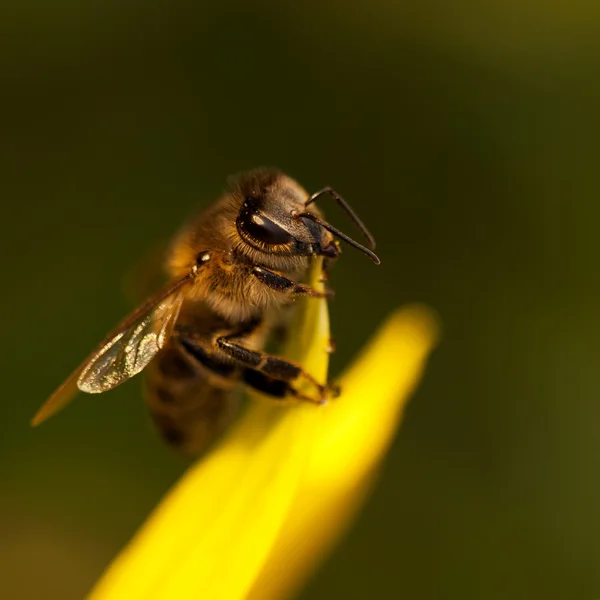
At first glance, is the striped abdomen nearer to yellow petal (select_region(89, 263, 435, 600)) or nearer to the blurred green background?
yellow petal (select_region(89, 263, 435, 600))

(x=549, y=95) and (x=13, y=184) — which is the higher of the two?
(x=549, y=95)

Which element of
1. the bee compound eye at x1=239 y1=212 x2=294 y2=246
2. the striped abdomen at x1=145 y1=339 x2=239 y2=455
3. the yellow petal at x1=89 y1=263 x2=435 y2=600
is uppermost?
the bee compound eye at x1=239 y1=212 x2=294 y2=246

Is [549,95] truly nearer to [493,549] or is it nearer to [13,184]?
→ [493,549]

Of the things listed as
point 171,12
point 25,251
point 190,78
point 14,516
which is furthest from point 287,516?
point 190,78

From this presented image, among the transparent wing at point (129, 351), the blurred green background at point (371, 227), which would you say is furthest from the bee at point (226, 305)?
the blurred green background at point (371, 227)

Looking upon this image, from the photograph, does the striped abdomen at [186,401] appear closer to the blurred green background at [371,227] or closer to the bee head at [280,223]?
the bee head at [280,223]

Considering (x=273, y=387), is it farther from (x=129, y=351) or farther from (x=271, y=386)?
(x=129, y=351)

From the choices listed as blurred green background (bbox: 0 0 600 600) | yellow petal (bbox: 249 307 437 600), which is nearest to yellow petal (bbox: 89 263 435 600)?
yellow petal (bbox: 249 307 437 600)
